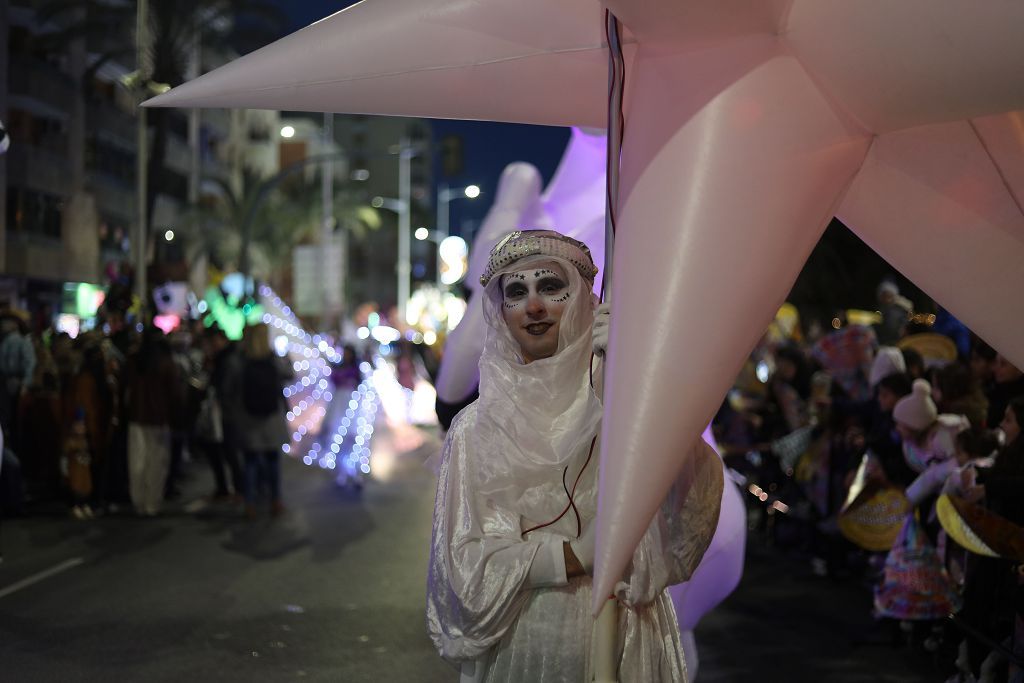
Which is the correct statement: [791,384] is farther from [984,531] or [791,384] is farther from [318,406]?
[318,406]

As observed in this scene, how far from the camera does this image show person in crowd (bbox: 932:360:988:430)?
7.77 m

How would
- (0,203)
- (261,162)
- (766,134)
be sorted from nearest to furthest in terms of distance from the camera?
(766,134), (0,203), (261,162)

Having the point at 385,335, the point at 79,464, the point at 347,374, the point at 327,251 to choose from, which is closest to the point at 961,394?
the point at 79,464

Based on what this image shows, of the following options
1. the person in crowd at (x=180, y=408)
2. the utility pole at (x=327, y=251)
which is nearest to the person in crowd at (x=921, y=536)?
the person in crowd at (x=180, y=408)

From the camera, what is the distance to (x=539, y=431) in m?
3.32

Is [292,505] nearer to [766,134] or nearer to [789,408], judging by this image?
[789,408]

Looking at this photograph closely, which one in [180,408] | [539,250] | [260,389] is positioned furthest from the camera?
[180,408]

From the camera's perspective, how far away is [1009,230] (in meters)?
2.95

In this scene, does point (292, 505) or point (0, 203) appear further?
point (0, 203)

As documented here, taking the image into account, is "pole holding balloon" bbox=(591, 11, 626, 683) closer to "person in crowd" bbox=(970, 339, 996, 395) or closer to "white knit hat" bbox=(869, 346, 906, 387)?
"person in crowd" bbox=(970, 339, 996, 395)

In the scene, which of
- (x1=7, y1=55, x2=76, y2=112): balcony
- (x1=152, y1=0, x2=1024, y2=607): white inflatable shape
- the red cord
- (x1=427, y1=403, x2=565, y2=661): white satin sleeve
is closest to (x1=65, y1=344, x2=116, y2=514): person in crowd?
(x1=7, y1=55, x2=76, y2=112): balcony

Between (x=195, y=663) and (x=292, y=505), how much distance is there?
23.2ft

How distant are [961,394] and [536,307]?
5.25m

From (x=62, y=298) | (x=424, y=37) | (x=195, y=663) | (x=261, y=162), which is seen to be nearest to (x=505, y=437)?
(x=424, y=37)
